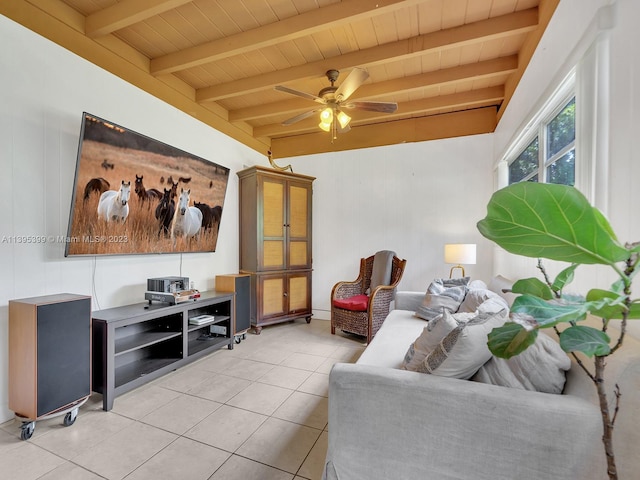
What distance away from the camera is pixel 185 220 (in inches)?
118

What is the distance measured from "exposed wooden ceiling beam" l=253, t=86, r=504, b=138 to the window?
103 cm

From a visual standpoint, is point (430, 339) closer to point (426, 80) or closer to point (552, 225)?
point (552, 225)

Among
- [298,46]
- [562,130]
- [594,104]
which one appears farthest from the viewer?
[298,46]

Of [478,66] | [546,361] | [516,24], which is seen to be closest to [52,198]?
[546,361]

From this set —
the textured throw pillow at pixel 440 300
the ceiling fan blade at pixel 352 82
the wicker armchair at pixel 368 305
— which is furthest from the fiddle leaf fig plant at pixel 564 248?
the wicker armchair at pixel 368 305

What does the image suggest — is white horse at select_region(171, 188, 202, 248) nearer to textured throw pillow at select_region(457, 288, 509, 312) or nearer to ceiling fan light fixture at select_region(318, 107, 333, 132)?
ceiling fan light fixture at select_region(318, 107, 333, 132)

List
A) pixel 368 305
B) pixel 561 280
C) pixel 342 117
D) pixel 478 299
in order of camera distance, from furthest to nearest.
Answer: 1. pixel 368 305
2. pixel 342 117
3. pixel 478 299
4. pixel 561 280

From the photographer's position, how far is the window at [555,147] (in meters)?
1.78

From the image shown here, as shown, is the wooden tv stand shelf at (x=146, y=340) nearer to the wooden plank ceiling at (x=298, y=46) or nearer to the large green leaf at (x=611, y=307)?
the wooden plank ceiling at (x=298, y=46)

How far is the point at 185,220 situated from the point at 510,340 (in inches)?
118

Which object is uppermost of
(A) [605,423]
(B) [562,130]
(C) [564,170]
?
(B) [562,130]

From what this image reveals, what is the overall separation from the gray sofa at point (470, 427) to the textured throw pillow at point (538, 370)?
1.9 inches

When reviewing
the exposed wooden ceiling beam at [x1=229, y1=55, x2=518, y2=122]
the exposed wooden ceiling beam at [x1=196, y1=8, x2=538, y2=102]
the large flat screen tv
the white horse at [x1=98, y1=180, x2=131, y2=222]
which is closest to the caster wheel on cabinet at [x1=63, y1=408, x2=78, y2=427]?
the large flat screen tv

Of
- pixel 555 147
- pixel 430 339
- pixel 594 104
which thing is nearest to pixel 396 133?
pixel 555 147
